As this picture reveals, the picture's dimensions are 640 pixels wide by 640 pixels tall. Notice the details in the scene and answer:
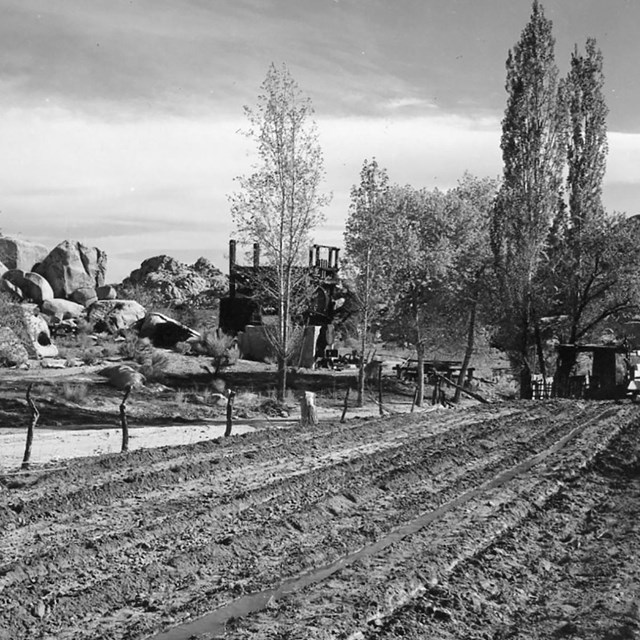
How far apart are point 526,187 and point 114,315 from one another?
25156mm

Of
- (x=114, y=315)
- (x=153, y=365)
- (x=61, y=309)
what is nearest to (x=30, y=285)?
(x=61, y=309)

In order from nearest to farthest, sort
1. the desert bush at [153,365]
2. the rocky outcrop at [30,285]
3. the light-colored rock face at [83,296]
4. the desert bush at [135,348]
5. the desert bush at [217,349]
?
the desert bush at [153,365] → the desert bush at [135,348] → the desert bush at [217,349] → the rocky outcrop at [30,285] → the light-colored rock face at [83,296]

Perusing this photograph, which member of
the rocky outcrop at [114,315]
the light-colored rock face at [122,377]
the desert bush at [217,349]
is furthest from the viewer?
the rocky outcrop at [114,315]

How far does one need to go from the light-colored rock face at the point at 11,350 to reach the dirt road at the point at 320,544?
1345 cm

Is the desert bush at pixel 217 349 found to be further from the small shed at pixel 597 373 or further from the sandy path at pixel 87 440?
the small shed at pixel 597 373

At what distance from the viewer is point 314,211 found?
85.7ft

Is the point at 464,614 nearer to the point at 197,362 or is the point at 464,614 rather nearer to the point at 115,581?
the point at 115,581

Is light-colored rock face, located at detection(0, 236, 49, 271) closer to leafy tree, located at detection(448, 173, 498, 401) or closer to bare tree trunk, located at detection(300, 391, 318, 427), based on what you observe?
leafy tree, located at detection(448, 173, 498, 401)

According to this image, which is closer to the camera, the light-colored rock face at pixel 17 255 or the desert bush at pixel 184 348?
the desert bush at pixel 184 348

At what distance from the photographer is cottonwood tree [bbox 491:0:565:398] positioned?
33.7 meters

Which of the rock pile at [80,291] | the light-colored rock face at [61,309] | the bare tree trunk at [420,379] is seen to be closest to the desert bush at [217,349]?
the rock pile at [80,291]

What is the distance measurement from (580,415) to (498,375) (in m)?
22.5

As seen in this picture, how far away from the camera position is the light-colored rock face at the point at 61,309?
52000 millimetres

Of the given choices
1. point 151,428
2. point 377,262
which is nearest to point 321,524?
point 151,428
